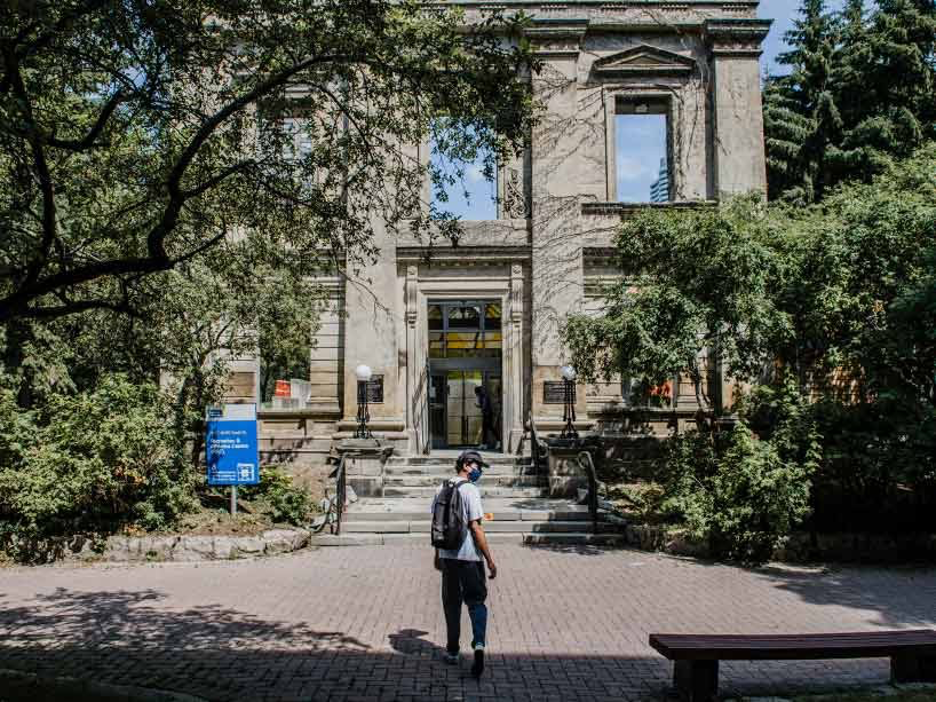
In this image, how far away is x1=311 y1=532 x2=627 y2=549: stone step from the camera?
12820 millimetres

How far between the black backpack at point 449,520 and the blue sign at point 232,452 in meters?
7.38

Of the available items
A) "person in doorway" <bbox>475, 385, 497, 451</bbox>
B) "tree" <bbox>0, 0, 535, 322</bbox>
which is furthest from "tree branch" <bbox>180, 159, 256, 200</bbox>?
"person in doorway" <bbox>475, 385, 497, 451</bbox>

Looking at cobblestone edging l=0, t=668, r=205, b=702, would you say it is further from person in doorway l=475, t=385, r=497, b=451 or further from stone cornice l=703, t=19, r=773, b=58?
stone cornice l=703, t=19, r=773, b=58

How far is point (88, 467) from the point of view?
11797mm

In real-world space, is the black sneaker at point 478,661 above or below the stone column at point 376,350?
below

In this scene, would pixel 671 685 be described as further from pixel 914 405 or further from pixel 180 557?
pixel 180 557

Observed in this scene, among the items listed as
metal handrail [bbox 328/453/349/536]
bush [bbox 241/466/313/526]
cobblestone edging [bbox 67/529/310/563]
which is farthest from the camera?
bush [bbox 241/466/313/526]

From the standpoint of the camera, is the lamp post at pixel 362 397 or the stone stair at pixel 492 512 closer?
the stone stair at pixel 492 512

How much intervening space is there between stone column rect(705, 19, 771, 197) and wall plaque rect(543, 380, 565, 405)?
256 inches

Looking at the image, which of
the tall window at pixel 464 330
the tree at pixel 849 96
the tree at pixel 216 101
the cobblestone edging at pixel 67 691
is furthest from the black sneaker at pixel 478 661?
the tree at pixel 849 96

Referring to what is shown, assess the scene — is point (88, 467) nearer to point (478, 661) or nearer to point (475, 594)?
point (475, 594)

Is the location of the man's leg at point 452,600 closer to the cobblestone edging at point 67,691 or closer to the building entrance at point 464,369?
the cobblestone edging at point 67,691

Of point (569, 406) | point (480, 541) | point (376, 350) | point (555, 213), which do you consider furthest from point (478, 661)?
point (555, 213)

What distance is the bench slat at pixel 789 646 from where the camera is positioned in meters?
5.42
